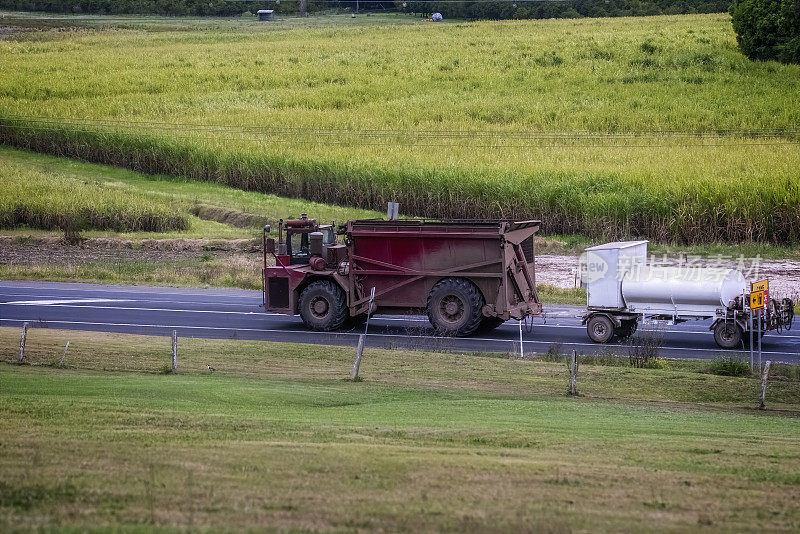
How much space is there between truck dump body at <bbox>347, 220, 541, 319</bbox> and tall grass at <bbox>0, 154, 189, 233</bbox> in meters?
24.3

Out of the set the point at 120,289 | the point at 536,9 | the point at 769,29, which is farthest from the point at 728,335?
the point at 536,9

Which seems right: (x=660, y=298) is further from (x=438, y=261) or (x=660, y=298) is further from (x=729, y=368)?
(x=438, y=261)

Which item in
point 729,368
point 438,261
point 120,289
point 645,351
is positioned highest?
point 438,261

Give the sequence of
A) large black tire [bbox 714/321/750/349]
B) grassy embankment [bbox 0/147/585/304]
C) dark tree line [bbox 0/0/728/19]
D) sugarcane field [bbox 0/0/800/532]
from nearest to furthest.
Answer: sugarcane field [bbox 0/0/800/532], large black tire [bbox 714/321/750/349], grassy embankment [bbox 0/147/585/304], dark tree line [bbox 0/0/728/19]

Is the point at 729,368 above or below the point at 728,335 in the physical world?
below

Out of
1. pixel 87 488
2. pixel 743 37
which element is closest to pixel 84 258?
pixel 87 488

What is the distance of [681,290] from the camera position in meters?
25.5

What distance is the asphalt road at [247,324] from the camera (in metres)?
25.6

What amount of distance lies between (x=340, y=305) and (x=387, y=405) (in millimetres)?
10917

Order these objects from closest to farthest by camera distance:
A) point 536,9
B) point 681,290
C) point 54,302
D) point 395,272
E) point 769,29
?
point 681,290 < point 395,272 < point 54,302 < point 769,29 < point 536,9

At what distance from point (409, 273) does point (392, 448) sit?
49.1 ft

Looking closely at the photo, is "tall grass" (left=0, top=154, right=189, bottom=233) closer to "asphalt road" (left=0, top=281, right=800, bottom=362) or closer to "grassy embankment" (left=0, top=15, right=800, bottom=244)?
"grassy embankment" (left=0, top=15, right=800, bottom=244)

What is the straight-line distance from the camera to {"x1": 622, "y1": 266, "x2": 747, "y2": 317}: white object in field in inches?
992

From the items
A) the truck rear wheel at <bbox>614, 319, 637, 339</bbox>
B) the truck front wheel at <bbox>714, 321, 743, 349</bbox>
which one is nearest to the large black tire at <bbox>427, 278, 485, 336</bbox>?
the truck rear wheel at <bbox>614, 319, 637, 339</bbox>
